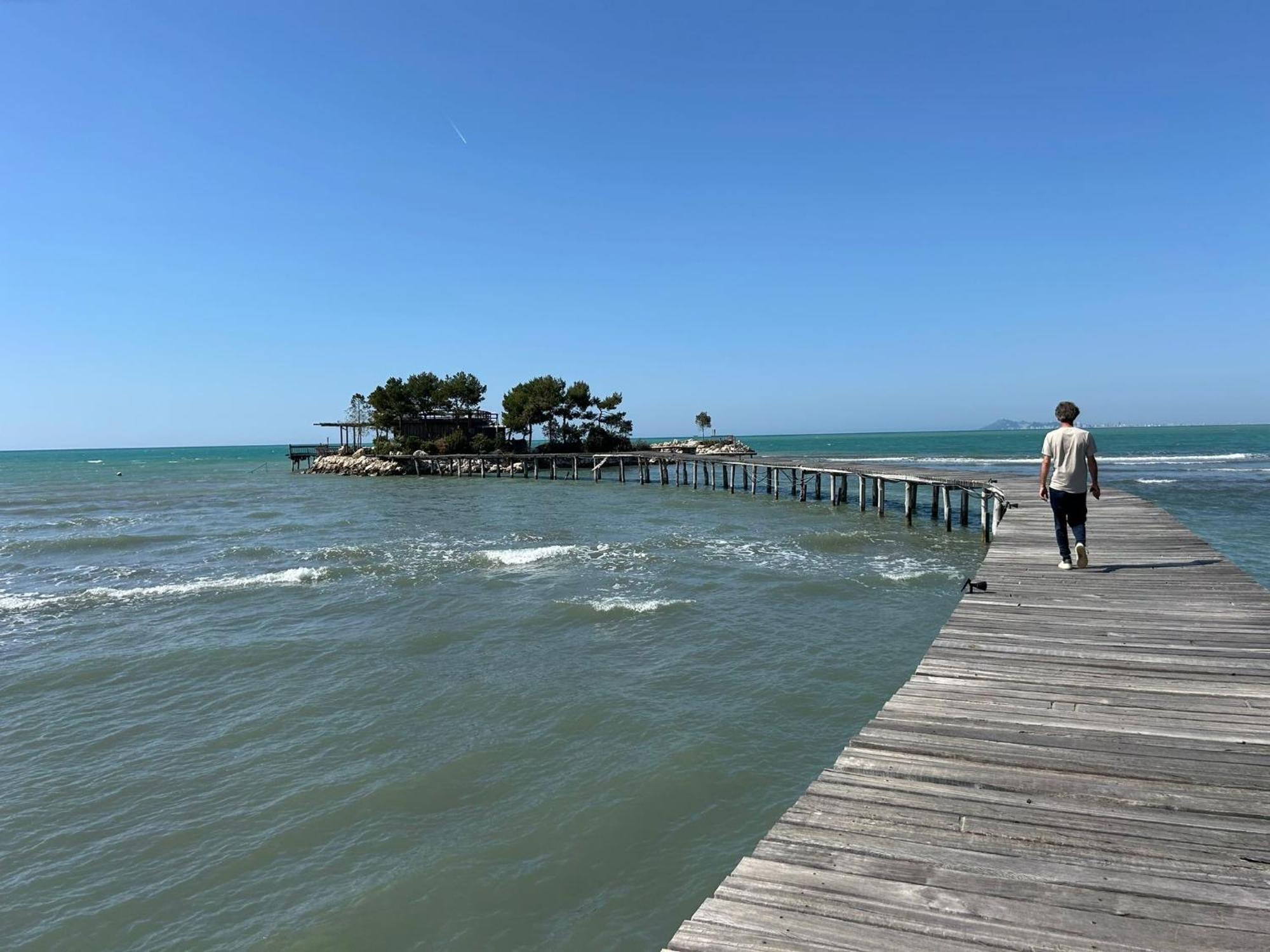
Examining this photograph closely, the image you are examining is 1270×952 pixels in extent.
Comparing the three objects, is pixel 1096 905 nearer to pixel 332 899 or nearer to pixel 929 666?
pixel 929 666

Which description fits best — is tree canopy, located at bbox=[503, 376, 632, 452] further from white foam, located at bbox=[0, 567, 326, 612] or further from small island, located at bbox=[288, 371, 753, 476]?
white foam, located at bbox=[0, 567, 326, 612]

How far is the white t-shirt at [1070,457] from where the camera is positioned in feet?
25.9

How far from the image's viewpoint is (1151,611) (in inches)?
264

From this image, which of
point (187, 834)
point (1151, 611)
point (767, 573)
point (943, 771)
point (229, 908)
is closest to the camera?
point (943, 771)

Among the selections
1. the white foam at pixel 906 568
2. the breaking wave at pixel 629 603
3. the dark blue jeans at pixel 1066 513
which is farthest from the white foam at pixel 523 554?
the dark blue jeans at pixel 1066 513

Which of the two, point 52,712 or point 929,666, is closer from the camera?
point 929,666

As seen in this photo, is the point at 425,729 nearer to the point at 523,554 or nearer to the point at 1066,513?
the point at 1066,513

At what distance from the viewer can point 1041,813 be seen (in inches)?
132

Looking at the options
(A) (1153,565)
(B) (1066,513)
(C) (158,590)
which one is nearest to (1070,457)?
(B) (1066,513)

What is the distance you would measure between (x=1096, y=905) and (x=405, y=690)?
25.5 feet

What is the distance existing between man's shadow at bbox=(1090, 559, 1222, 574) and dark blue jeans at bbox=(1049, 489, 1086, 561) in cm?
51

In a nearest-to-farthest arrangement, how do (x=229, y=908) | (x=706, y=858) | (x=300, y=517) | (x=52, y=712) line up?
1. (x=229, y=908)
2. (x=706, y=858)
3. (x=52, y=712)
4. (x=300, y=517)

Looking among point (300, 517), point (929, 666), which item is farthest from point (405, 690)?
point (300, 517)

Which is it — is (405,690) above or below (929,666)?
below
